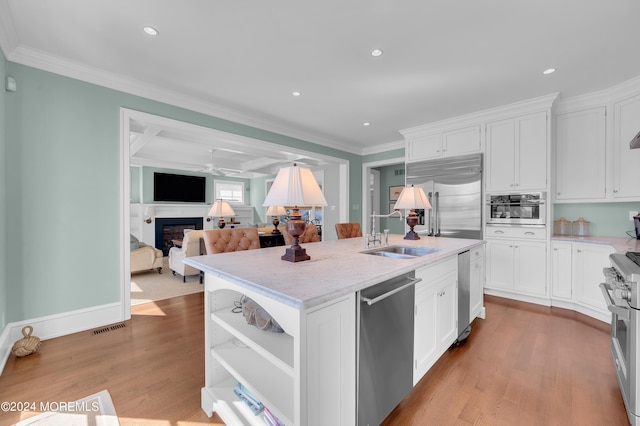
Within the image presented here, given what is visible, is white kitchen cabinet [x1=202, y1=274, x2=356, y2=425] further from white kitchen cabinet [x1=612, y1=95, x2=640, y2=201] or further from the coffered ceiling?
white kitchen cabinet [x1=612, y1=95, x2=640, y2=201]

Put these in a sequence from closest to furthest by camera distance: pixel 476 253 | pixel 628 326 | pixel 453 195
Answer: pixel 628 326 < pixel 476 253 < pixel 453 195

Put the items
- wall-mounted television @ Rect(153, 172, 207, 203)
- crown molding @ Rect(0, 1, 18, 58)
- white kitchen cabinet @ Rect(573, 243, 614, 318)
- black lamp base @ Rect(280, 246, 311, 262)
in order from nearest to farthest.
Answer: black lamp base @ Rect(280, 246, 311, 262) < crown molding @ Rect(0, 1, 18, 58) < white kitchen cabinet @ Rect(573, 243, 614, 318) < wall-mounted television @ Rect(153, 172, 207, 203)

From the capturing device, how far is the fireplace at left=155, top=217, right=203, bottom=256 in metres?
7.52

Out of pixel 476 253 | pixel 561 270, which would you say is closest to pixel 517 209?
pixel 561 270

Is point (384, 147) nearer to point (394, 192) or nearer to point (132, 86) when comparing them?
point (394, 192)

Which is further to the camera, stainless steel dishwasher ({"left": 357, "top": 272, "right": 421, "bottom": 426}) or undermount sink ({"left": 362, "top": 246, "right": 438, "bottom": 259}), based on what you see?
undermount sink ({"left": 362, "top": 246, "right": 438, "bottom": 259})

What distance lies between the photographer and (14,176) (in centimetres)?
236

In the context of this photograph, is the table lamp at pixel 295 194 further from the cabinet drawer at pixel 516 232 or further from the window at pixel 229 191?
the window at pixel 229 191

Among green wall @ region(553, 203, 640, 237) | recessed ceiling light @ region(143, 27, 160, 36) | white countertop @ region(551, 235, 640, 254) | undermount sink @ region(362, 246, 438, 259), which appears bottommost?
undermount sink @ region(362, 246, 438, 259)

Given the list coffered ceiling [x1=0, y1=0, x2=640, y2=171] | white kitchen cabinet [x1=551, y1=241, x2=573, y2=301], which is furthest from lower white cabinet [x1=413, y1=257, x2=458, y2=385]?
white kitchen cabinet [x1=551, y1=241, x2=573, y2=301]

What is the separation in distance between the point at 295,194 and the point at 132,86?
2.70 meters

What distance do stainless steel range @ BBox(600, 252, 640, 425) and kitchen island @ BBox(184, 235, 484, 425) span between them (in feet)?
3.13

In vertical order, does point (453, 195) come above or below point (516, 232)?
above

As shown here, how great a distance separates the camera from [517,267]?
352cm
